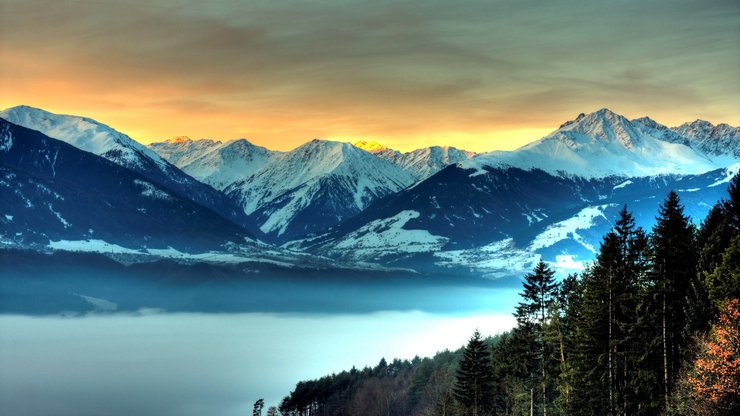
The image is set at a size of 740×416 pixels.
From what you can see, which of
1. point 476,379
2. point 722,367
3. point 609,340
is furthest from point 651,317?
point 476,379

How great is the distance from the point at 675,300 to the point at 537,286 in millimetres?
17404

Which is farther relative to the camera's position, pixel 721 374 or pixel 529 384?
pixel 529 384

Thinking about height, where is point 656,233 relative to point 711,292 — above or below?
above

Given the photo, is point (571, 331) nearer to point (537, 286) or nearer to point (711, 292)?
point (537, 286)

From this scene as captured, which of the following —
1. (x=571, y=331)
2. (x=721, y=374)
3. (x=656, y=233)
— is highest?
(x=656, y=233)

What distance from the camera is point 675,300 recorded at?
72500 millimetres

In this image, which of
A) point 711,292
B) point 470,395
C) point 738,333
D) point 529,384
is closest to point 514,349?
point 529,384

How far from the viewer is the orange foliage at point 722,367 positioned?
57031 millimetres

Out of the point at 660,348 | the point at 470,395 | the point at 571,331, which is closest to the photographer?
the point at 660,348

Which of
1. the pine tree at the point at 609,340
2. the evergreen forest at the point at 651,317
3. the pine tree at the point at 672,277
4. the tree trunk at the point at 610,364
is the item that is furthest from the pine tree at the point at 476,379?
the pine tree at the point at 672,277

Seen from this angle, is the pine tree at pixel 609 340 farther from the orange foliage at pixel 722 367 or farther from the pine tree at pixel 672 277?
the orange foliage at pixel 722 367

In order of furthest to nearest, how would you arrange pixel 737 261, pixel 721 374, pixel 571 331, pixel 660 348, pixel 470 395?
pixel 470 395, pixel 571 331, pixel 660 348, pixel 737 261, pixel 721 374

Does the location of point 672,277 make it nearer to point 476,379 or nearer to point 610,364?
point 610,364

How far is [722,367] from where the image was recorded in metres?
57.1
